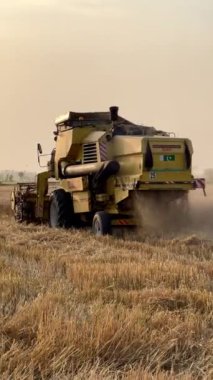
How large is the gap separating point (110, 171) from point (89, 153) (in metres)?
1.17

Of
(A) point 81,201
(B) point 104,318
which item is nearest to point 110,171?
(A) point 81,201

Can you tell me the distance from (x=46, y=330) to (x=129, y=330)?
1.80 ft

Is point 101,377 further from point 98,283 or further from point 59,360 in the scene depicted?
point 98,283

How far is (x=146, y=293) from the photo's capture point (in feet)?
17.9

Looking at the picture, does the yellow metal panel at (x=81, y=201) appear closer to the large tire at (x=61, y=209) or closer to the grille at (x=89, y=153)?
the large tire at (x=61, y=209)

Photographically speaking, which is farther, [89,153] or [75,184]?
[75,184]

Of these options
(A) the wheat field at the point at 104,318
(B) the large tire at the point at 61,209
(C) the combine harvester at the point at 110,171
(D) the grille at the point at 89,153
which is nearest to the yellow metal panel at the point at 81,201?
(C) the combine harvester at the point at 110,171

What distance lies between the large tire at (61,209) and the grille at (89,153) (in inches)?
44.1

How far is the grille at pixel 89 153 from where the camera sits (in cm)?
1322

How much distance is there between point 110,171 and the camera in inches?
490

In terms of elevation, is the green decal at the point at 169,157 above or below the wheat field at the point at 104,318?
above

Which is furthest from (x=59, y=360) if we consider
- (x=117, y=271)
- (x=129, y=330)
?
(x=117, y=271)

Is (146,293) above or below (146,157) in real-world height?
below

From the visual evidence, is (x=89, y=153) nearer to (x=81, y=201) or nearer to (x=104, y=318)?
(x=81, y=201)
